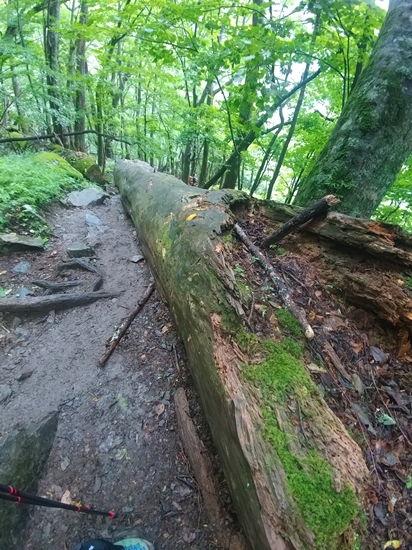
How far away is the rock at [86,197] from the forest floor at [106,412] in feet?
11.8

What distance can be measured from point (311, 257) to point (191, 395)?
2035 millimetres

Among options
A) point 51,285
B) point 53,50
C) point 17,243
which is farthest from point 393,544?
point 53,50

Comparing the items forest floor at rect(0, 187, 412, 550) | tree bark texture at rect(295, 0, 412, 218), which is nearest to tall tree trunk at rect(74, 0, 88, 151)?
forest floor at rect(0, 187, 412, 550)

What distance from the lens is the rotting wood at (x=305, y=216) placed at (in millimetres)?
2979

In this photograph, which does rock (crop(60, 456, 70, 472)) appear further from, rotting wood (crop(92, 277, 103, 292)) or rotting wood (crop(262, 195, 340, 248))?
rotting wood (crop(262, 195, 340, 248))

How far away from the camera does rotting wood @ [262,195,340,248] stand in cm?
298

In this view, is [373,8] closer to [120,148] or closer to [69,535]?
[69,535]

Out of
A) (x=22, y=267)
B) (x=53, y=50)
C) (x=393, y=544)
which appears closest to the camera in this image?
(x=393, y=544)

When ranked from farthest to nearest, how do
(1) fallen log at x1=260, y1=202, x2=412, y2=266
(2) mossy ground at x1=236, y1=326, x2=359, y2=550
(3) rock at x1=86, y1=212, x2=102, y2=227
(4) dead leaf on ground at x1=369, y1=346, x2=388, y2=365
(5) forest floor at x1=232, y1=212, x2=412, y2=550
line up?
(3) rock at x1=86, y1=212, x2=102, y2=227 < (1) fallen log at x1=260, y1=202, x2=412, y2=266 < (4) dead leaf on ground at x1=369, y1=346, x2=388, y2=365 < (5) forest floor at x1=232, y1=212, x2=412, y2=550 < (2) mossy ground at x1=236, y1=326, x2=359, y2=550

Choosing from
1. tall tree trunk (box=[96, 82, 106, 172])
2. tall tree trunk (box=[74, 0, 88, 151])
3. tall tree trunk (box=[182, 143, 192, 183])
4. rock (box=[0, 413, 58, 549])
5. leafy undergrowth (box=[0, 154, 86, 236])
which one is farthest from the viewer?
tall tree trunk (box=[182, 143, 192, 183])

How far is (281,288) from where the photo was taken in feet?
8.93

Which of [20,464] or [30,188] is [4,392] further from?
[30,188]

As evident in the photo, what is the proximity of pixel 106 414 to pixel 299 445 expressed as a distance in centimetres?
213

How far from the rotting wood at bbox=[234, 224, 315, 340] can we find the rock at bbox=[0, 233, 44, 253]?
4220mm
